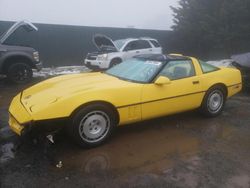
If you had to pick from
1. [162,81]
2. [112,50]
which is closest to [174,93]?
[162,81]

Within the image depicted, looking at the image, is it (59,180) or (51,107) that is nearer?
(59,180)

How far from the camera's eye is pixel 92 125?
15.4 feet

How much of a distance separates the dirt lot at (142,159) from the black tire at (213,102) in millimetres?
388

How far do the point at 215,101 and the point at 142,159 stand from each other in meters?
2.61

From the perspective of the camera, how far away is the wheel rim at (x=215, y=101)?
6242mm

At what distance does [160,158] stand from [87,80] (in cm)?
185

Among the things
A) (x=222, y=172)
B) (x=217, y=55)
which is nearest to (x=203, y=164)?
(x=222, y=172)

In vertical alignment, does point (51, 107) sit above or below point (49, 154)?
above

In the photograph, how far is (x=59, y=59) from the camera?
54.0ft

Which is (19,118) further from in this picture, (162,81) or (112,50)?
(112,50)

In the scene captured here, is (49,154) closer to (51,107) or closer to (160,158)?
(51,107)

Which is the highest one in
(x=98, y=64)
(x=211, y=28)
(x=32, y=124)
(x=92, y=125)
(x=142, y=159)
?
(x=211, y=28)

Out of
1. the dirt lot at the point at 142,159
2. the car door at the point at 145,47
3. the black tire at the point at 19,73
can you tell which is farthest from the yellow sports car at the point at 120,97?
the car door at the point at 145,47

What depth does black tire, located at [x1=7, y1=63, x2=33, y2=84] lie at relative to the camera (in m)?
10.2
